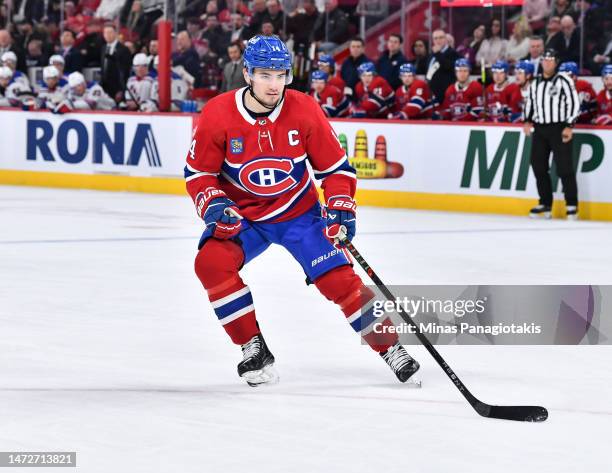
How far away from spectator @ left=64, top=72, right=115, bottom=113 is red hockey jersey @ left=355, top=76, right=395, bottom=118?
10.5ft

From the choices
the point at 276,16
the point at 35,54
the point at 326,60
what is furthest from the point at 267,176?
the point at 35,54

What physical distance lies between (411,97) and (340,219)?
8.73 m

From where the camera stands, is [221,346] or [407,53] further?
[407,53]

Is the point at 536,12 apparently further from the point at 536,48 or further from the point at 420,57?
the point at 420,57

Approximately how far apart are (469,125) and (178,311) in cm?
655

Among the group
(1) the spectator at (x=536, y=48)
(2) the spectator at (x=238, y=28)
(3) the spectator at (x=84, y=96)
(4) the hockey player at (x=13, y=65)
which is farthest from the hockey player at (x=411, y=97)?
(4) the hockey player at (x=13, y=65)

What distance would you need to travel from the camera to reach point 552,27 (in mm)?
12828

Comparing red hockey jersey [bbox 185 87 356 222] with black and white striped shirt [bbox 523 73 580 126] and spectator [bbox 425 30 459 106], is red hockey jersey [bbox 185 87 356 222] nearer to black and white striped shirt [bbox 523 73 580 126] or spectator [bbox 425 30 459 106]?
black and white striped shirt [bbox 523 73 580 126]

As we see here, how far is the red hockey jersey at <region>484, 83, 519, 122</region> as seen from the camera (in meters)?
12.4

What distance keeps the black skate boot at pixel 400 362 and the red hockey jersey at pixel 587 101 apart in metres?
8.04

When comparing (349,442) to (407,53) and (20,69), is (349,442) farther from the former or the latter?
(20,69)

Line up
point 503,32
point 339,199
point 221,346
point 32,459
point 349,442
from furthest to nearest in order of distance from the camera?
point 503,32 → point 221,346 → point 339,199 → point 349,442 → point 32,459

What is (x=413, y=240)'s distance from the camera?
9375 mm

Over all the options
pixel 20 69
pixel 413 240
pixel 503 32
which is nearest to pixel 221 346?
pixel 413 240
